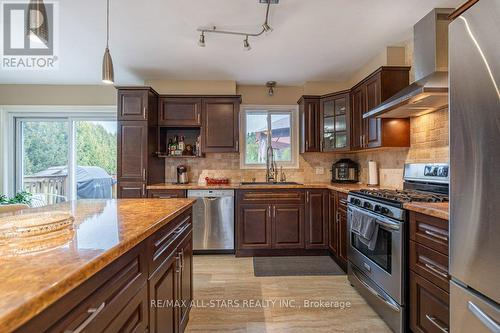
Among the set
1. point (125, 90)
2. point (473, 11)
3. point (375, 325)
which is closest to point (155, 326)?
point (375, 325)

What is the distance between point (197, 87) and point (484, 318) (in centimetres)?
392

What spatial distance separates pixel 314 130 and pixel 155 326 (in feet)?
10.6

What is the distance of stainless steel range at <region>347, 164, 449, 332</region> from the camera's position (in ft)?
5.93

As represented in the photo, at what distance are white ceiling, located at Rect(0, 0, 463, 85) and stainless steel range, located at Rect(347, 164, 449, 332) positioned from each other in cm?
148

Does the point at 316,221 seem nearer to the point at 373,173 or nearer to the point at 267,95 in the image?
the point at 373,173

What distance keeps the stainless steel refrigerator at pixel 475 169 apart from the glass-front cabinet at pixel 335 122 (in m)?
2.21

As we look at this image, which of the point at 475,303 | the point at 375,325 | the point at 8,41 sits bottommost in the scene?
the point at 375,325

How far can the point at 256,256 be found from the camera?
134 inches

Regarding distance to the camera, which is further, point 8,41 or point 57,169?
point 57,169

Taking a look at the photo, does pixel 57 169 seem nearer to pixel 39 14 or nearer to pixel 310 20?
pixel 39 14

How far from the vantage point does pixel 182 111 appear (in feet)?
12.2

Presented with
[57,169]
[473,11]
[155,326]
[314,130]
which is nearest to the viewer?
[473,11]

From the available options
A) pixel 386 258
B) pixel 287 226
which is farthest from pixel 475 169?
pixel 287 226

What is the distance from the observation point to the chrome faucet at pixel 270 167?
4059 mm
